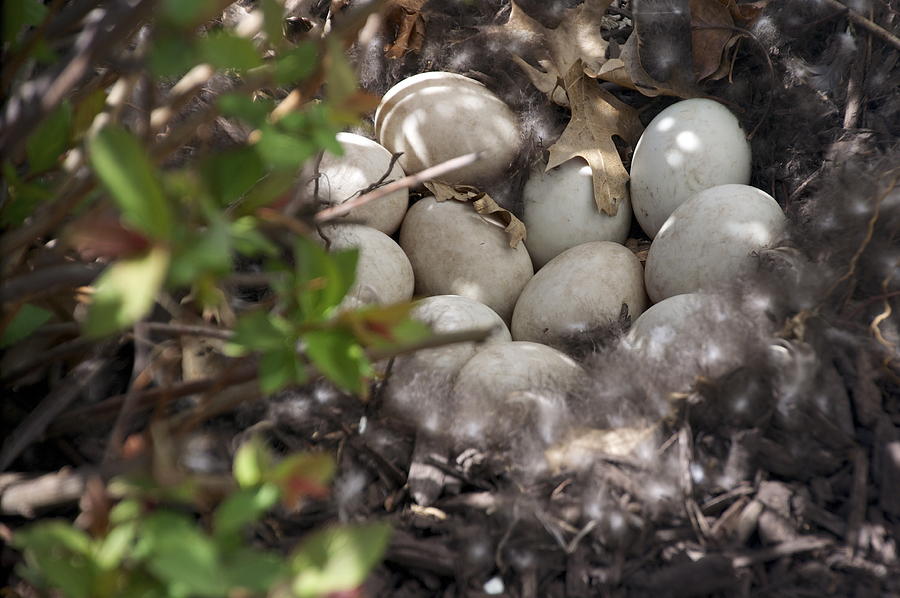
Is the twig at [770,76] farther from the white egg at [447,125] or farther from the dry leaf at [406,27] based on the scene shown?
the dry leaf at [406,27]

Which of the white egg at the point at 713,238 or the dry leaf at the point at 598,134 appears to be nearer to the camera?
the white egg at the point at 713,238

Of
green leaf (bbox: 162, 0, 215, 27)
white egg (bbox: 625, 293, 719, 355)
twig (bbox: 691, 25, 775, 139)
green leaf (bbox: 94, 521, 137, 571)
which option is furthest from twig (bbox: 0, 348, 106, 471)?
twig (bbox: 691, 25, 775, 139)

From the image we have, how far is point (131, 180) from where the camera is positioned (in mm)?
595

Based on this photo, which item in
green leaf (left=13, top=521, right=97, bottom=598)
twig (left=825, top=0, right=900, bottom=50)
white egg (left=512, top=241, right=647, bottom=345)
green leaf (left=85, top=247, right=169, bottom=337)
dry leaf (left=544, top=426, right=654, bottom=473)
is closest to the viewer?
green leaf (left=85, top=247, right=169, bottom=337)

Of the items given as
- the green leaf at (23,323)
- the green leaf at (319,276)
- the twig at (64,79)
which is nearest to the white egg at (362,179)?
the green leaf at (23,323)

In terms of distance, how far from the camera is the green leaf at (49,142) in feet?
3.30

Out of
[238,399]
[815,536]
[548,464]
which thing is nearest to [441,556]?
[548,464]

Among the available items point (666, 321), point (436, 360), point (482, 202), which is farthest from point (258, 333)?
point (482, 202)

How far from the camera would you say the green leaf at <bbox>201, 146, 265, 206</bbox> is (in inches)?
28.4

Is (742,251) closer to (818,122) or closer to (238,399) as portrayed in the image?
(818,122)

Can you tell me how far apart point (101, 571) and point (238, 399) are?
29 centimetres

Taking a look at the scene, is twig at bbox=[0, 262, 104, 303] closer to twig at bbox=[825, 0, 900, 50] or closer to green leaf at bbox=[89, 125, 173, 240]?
green leaf at bbox=[89, 125, 173, 240]

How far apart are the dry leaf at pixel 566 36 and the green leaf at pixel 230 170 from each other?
1.75 m

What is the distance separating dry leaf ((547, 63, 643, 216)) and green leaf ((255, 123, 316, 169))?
1566mm
